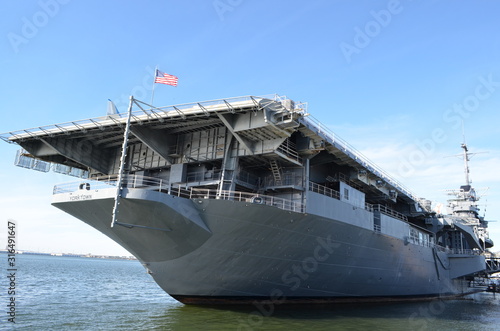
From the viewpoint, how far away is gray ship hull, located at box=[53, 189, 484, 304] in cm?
1363

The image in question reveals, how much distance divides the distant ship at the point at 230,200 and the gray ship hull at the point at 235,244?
0.05 metres

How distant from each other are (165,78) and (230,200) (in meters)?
5.40

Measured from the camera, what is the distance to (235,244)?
1462 cm

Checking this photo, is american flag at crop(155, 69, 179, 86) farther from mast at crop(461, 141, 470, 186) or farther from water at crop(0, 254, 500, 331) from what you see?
mast at crop(461, 141, 470, 186)

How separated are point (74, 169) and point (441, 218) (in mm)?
27090

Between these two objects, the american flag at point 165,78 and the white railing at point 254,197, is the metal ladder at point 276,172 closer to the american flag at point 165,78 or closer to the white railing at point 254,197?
the white railing at point 254,197

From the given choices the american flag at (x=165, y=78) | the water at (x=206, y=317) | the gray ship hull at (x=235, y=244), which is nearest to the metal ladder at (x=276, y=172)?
the gray ship hull at (x=235, y=244)

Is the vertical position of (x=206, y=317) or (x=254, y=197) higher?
(x=254, y=197)

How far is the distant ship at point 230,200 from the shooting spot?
13938 mm

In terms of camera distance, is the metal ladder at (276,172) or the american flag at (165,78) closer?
the american flag at (165,78)

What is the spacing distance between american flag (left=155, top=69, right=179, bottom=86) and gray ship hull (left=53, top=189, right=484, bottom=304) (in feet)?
14.9

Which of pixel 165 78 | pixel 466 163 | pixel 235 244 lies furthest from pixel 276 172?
pixel 466 163

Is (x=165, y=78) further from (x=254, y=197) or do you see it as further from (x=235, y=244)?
(x=235, y=244)

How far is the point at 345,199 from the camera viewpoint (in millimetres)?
18562
